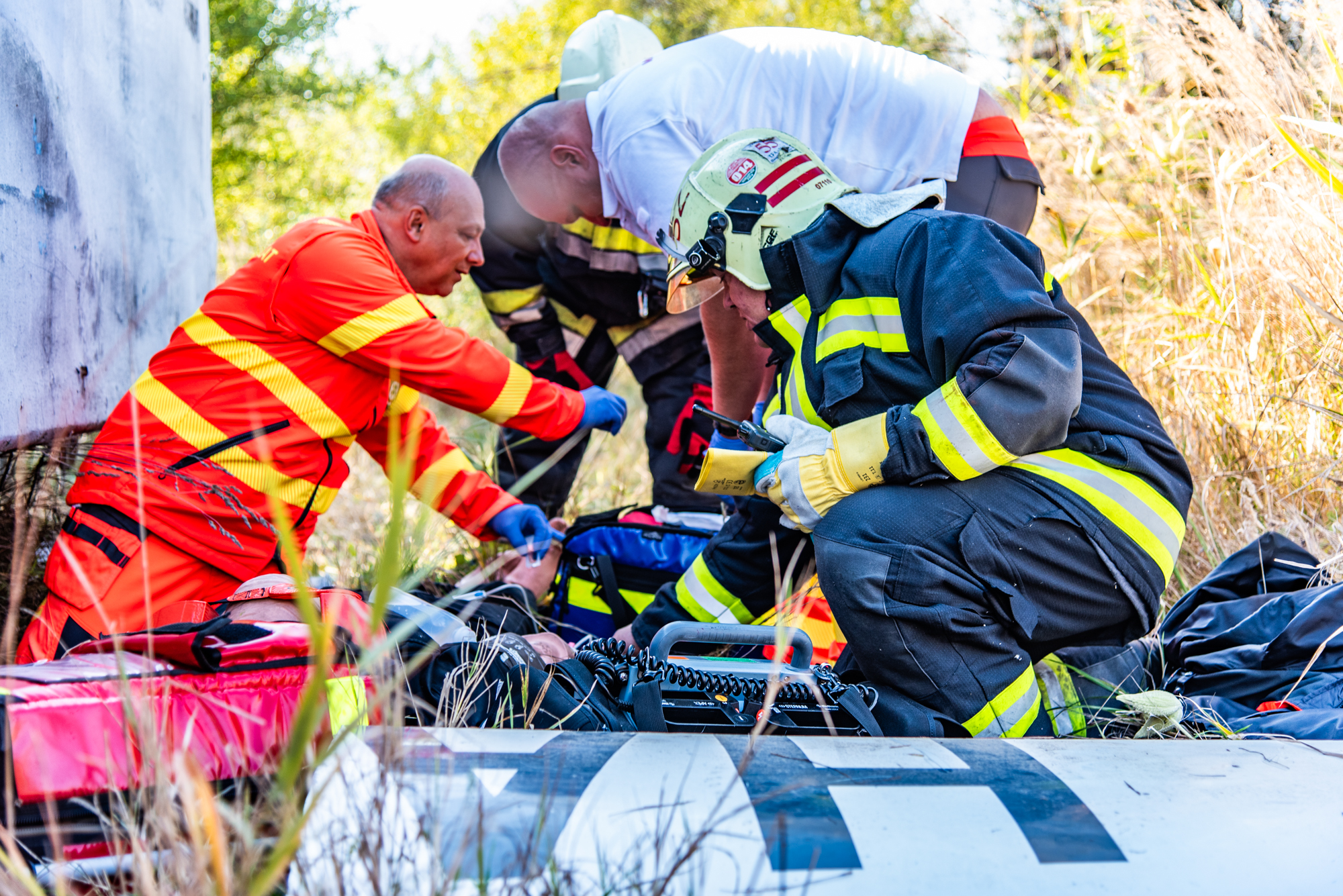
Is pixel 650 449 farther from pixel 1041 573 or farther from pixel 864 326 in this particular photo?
pixel 1041 573

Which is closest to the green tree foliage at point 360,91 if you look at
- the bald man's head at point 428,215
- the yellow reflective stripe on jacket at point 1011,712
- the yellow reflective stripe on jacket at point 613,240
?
the yellow reflective stripe on jacket at point 613,240

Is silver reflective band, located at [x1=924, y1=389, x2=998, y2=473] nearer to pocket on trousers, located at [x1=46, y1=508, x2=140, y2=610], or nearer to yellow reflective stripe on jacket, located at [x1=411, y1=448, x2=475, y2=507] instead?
yellow reflective stripe on jacket, located at [x1=411, y1=448, x2=475, y2=507]

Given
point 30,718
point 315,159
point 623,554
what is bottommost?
point 623,554

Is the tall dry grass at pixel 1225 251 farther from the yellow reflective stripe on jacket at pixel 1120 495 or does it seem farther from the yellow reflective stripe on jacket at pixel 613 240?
the yellow reflective stripe on jacket at pixel 613 240

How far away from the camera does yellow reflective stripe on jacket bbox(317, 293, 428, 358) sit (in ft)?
8.84

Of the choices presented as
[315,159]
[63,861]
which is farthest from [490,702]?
[315,159]

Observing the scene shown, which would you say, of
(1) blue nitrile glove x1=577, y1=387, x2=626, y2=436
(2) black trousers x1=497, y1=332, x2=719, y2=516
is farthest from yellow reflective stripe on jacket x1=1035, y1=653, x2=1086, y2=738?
(2) black trousers x1=497, y1=332, x2=719, y2=516

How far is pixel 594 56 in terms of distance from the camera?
410 centimetres

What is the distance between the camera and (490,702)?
1826 mm

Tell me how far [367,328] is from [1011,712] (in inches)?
73.9

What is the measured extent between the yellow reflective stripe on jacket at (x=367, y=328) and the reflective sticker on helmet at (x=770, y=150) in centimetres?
106

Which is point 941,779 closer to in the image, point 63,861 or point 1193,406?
point 63,861

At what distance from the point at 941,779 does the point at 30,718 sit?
3.82 ft

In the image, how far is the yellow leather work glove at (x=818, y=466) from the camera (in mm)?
2076
